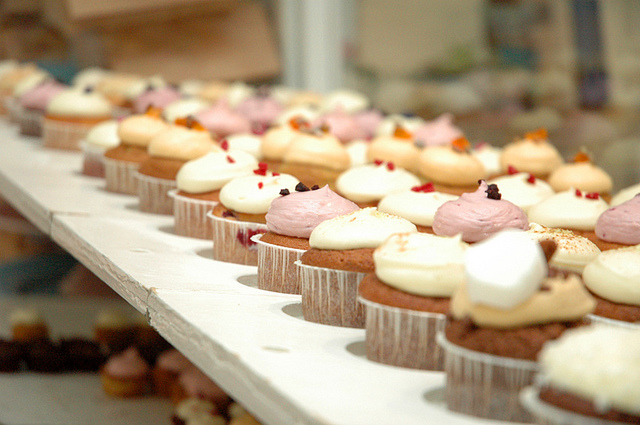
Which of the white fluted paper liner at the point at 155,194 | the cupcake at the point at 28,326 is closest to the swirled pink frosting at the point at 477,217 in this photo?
the white fluted paper liner at the point at 155,194

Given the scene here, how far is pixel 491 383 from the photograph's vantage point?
158cm

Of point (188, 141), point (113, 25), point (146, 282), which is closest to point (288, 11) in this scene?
point (113, 25)

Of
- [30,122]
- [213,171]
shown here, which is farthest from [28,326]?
[213,171]

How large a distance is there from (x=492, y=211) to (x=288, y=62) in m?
5.89

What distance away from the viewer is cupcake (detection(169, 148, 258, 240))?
3090 mm

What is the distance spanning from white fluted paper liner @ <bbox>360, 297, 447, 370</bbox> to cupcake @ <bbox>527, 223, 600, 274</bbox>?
449 mm

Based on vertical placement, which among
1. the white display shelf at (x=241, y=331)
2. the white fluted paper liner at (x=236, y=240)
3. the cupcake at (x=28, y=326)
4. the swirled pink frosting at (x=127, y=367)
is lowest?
the cupcake at (x=28, y=326)

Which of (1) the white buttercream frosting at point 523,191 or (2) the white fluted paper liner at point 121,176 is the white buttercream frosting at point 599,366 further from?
(2) the white fluted paper liner at point 121,176

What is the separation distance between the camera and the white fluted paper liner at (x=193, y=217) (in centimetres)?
308

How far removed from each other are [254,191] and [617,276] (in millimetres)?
1283

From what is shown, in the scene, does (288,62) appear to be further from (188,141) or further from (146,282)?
(146,282)

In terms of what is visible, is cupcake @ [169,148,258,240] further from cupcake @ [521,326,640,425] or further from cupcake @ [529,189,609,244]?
cupcake @ [521,326,640,425]

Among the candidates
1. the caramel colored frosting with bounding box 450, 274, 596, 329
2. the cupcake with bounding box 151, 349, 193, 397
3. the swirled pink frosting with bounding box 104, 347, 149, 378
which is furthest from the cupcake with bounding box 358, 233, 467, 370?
the swirled pink frosting with bounding box 104, 347, 149, 378

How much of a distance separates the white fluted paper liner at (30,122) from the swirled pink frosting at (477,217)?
3595 millimetres
